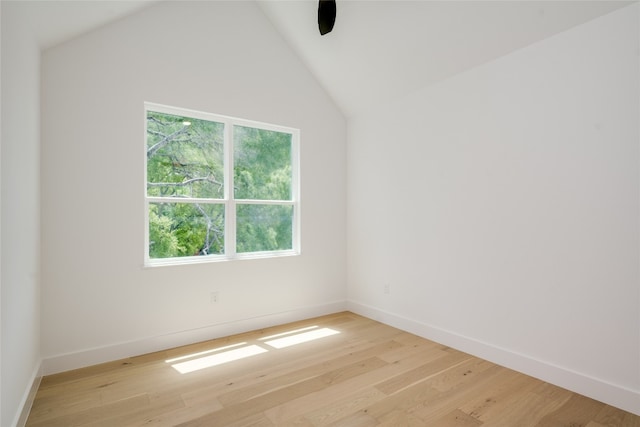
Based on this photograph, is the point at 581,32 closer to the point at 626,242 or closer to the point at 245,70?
the point at 626,242

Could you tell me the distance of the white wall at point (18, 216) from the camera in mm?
1703

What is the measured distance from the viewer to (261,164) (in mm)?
3877

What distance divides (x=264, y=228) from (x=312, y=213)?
640mm

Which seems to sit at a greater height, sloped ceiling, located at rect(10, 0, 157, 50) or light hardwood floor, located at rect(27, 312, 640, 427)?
sloped ceiling, located at rect(10, 0, 157, 50)

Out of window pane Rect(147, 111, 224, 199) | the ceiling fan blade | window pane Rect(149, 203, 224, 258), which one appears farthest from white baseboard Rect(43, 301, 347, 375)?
the ceiling fan blade

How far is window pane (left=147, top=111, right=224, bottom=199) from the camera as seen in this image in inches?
126

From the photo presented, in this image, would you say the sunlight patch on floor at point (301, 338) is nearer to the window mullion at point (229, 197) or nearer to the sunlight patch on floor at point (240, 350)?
the sunlight patch on floor at point (240, 350)

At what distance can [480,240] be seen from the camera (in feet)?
9.82

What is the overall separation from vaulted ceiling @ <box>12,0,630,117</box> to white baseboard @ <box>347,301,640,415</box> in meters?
2.45

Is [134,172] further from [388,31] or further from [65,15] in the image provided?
[388,31]

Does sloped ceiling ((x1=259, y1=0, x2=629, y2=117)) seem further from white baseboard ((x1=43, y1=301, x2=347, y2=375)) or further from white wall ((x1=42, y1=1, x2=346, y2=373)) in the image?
white baseboard ((x1=43, y1=301, x2=347, y2=375))

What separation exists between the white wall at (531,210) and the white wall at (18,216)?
317cm

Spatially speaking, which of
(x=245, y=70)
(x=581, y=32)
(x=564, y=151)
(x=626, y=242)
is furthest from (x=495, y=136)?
(x=245, y=70)

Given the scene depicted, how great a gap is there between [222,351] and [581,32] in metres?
3.78
